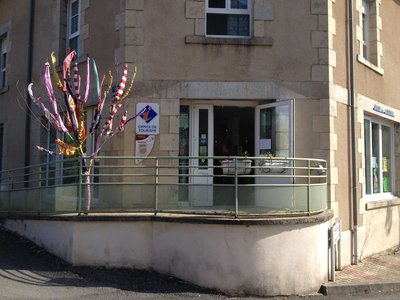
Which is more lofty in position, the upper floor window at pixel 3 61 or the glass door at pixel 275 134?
the upper floor window at pixel 3 61

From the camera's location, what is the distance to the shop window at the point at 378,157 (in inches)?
432

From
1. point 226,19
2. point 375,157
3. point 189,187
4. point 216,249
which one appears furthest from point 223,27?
point 375,157

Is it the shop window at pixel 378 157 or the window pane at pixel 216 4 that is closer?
the window pane at pixel 216 4

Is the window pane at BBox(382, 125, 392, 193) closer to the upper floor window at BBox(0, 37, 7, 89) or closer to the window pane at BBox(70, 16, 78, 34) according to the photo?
the window pane at BBox(70, 16, 78, 34)

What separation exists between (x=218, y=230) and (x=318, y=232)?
1588mm

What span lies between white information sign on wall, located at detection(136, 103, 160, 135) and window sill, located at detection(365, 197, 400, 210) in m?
4.68

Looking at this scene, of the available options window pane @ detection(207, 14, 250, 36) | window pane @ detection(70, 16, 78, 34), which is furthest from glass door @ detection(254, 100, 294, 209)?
window pane @ detection(70, 16, 78, 34)

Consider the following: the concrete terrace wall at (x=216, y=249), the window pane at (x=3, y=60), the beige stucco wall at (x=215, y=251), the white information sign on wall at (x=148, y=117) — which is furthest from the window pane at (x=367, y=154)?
the window pane at (x=3, y=60)

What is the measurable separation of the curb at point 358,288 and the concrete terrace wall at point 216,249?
0.16 m

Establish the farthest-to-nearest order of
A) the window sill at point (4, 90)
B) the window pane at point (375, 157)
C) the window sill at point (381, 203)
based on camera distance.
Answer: the window sill at point (4, 90), the window pane at point (375, 157), the window sill at point (381, 203)

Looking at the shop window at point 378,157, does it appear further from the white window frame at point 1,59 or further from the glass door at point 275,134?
the white window frame at point 1,59

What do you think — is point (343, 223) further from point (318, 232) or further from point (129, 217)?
point (129, 217)

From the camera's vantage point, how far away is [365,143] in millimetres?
10898

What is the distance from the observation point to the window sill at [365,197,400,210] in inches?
400
